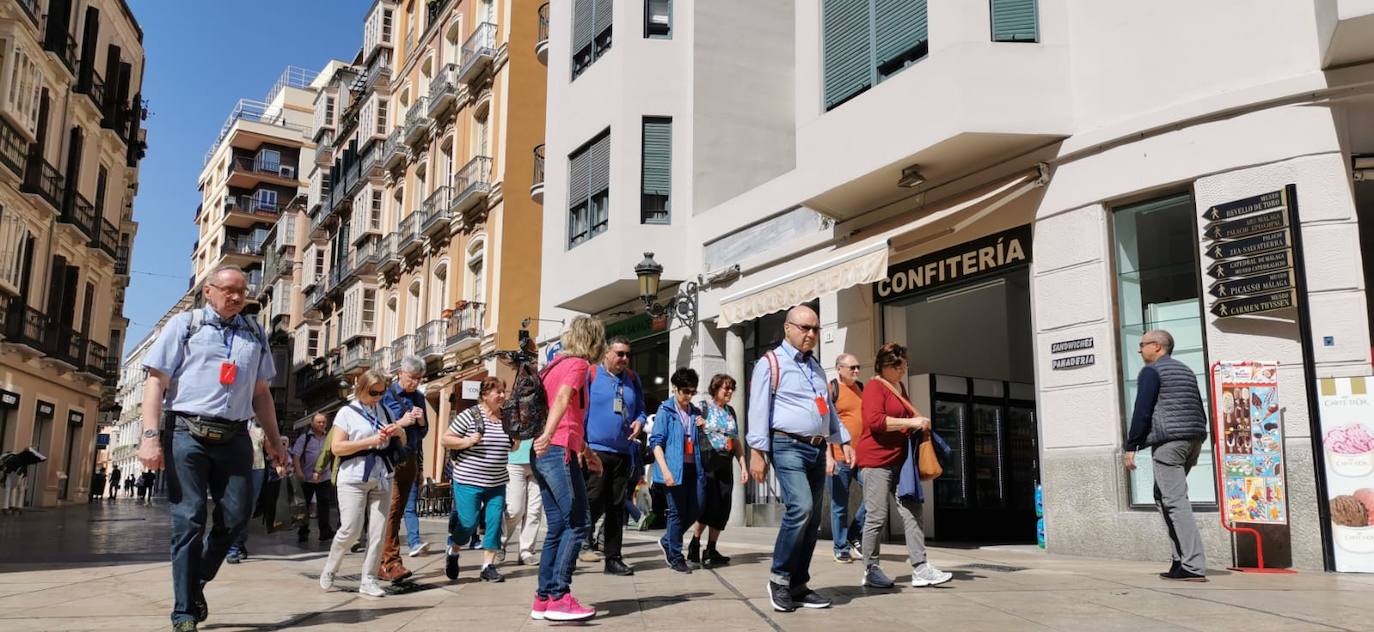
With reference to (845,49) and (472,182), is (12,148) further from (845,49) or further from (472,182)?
(845,49)

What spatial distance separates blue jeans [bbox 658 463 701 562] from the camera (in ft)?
29.5

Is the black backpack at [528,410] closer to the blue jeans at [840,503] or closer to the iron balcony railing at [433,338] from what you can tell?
the blue jeans at [840,503]

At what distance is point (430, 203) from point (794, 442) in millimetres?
26155

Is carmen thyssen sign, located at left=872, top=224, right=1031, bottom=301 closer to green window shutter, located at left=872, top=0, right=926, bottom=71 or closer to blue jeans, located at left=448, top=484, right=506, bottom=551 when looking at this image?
green window shutter, located at left=872, top=0, right=926, bottom=71

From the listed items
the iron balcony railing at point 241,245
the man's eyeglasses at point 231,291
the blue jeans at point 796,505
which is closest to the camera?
the man's eyeglasses at point 231,291

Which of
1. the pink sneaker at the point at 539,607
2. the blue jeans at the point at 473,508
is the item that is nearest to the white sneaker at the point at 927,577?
the pink sneaker at the point at 539,607

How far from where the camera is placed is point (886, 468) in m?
7.63

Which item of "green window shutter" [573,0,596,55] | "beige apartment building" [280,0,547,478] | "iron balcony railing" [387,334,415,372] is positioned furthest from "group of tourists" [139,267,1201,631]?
"iron balcony railing" [387,334,415,372]

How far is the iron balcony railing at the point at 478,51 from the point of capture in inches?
1090

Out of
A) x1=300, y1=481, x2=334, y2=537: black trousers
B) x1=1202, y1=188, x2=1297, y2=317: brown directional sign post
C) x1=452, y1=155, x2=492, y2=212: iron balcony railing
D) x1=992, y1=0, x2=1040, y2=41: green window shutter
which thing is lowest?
x1=300, y1=481, x2=334, y2=537: black trousers

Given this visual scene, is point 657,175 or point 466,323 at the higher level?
point 657,175

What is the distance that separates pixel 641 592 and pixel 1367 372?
6.25 meters

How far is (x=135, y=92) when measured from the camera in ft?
131

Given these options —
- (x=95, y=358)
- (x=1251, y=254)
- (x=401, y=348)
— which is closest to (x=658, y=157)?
(x=1251, y=254)
